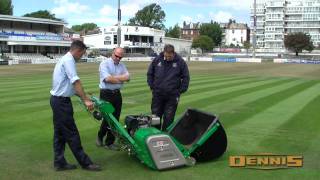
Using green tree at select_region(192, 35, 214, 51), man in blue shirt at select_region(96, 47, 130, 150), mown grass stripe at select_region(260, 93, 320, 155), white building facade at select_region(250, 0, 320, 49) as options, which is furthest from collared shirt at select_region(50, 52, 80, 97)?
white building facade at select_region(250, 0, 320, 49)

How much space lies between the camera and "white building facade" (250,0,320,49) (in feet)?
611

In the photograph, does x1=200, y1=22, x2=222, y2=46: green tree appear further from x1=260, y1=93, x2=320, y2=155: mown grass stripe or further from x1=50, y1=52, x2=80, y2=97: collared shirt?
x1=50, y1=52, x2=80, y2=97: collared shirt

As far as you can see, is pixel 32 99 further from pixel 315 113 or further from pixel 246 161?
pixel 246 161

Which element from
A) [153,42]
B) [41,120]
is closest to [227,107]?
[41,120]

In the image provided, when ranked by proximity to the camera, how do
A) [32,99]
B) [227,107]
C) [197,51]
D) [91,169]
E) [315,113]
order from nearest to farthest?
[91,169] → [315,113] → [227,107] → [32,99] → [197,51]

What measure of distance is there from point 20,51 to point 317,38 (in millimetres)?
128782

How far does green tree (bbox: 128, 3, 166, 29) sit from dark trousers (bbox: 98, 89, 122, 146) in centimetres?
16424

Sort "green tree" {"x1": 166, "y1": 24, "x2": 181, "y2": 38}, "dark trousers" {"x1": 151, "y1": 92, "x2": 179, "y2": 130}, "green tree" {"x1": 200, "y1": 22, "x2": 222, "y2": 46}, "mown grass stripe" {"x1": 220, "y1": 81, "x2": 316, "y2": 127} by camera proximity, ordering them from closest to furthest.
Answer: "dark trousers" {"x1": 151, "y1": 92, "x2": 179, "y2": 130}, "mown grass stripe" {"x1": 220, "y1": 81, "x2": 316, "y2": 127}, "green tree" {"x1": 200, "y1": 22, "x2": 222, "y2": 46}, "green tree" {"x1": 166, "y1": 24, "x2": 181, "y2": 38}

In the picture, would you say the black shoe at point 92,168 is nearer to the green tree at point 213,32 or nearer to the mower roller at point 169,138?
the mower roller at point 169,138

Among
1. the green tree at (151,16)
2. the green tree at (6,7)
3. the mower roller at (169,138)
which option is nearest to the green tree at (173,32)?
the green tree at (151,16)

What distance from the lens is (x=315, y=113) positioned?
14.7 meters

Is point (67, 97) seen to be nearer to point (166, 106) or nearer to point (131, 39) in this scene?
point (166, 106)

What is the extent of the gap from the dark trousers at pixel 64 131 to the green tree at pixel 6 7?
415 ft

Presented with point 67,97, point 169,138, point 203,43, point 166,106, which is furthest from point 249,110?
point 203,43
